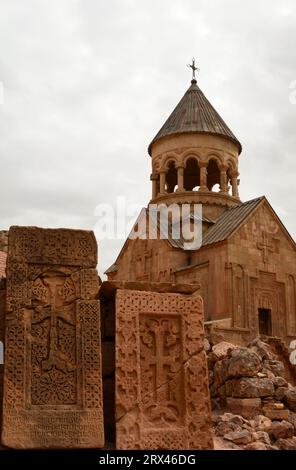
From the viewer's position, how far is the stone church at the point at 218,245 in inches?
677

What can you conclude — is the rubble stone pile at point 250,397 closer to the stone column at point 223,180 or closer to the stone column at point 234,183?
the stone column at point 223,180

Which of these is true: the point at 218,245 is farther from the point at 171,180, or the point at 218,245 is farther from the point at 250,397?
the point at 250,397

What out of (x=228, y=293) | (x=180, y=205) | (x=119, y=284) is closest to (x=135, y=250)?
(x=180, y=205)

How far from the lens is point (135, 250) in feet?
65.4

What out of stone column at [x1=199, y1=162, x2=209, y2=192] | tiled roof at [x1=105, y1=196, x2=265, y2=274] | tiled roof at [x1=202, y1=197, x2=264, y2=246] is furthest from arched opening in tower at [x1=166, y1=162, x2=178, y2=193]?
tiled roof at [x1=202, y1=197, x2=264, y2=246]

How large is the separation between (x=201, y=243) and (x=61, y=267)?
512 inches

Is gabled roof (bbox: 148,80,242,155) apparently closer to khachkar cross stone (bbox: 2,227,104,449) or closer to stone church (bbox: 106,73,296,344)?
stone church (bbox: 106,73,296,344)

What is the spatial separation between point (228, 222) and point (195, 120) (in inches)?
176

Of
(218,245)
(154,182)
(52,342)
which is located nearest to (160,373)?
(52,342)

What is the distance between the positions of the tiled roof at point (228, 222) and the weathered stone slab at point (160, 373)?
11677 mm

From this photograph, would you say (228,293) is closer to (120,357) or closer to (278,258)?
(278,258)

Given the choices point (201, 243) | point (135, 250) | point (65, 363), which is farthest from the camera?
point (135, 250)

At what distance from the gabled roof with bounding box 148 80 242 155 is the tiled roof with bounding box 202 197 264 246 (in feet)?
9.78

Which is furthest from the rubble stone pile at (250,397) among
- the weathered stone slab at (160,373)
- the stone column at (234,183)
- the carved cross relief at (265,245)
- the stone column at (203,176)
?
the stone column at (234,183)
